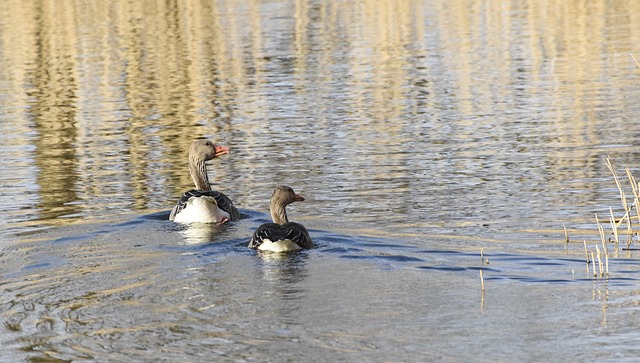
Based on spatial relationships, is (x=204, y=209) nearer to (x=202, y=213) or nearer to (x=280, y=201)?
(x=202, y=213)

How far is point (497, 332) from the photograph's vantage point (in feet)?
32.2

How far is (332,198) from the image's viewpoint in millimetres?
16156

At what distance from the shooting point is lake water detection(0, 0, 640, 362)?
32.7 ft

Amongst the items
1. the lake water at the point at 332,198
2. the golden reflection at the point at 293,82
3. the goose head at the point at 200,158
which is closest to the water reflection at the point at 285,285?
the lake water at the point at 332,198

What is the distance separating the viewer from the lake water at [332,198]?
9.98 meters

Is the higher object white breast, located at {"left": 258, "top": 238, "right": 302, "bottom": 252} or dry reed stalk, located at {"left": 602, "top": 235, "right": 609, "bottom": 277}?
white breast, located at {"left": 258, "top": 238, "right": 302, "bottom": 252}

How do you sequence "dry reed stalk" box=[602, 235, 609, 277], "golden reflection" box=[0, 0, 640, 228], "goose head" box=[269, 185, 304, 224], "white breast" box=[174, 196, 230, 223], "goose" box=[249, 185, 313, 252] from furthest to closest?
1. "golden reflection" box=[0, 0, 640, 228]
2. "white breast" box=[174, 196, 230, 223]
3. "goose head" box=[269, 185, 304, 224]
4. "goose" box=[249, 185, 313, 252]
5. "dry reed stalk" box=[602, 235, 609, 277]

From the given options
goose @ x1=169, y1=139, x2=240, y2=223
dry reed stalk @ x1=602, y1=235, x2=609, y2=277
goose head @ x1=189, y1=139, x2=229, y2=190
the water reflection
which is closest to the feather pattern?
goose @ x1=169, y1=139, x2=240, y2=223

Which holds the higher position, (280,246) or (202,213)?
(202,213)

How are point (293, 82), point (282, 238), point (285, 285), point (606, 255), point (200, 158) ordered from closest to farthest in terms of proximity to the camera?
1. point (606, 255)
2. point (285, 285)
3. point (282, 238)
4. point (200, 158)
5. point (293, 82)

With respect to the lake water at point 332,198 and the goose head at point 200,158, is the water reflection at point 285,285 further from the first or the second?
the goose head at point 200,158

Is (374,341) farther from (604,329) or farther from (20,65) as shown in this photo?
(20,65)

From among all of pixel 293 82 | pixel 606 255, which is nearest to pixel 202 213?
pixel 606 255

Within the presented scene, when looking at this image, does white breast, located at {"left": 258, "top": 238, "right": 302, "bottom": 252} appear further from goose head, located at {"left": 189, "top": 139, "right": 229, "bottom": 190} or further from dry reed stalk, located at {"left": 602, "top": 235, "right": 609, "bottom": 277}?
goose head, located at {"left": 189, "top": 139, "right": 229, "bottom": 190}
